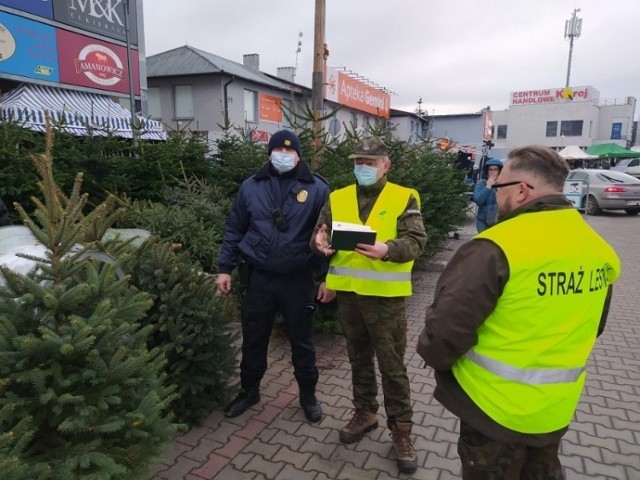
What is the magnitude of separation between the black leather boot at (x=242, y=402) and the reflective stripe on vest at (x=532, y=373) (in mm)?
2277

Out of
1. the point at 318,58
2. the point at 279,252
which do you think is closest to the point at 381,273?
the point at 279,252

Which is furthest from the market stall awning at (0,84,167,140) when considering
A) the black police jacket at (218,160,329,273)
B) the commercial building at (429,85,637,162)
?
the commercial building at (429,85,637,162)

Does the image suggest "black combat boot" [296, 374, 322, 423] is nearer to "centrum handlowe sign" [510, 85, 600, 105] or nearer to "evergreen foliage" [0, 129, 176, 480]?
"evergreen foliage" [0, 129, 176, 480]

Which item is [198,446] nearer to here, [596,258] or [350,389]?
[350,389]

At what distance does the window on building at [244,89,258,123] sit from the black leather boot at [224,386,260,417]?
23.9 metres

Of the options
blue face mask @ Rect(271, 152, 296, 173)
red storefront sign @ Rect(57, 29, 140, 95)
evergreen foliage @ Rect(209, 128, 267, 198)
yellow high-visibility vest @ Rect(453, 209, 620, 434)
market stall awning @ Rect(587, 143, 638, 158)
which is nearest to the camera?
yellow high-visibility vest @ Rect(453, 209, 620, 434)

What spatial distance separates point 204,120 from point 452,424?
24.2 m

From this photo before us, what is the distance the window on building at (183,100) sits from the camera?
2517 centimetres

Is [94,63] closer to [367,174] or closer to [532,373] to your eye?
[367,174]

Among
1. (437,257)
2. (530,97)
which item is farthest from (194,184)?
(530,97)

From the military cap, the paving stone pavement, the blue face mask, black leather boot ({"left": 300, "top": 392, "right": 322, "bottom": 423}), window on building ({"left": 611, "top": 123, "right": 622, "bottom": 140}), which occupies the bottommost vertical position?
the paving stone pavement

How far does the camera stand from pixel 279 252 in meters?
3.17

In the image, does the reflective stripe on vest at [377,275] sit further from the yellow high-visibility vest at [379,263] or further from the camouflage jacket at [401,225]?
the camouflage jacket at [401,225]

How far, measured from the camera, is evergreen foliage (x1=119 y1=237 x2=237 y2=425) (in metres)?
3.06
